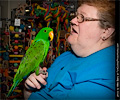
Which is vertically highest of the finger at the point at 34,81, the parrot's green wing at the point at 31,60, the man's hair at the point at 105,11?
the man's hair at the point at 105,11

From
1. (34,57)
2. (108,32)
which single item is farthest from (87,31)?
(34,57)

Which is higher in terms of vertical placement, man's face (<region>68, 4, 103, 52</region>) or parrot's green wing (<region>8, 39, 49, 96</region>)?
man's face (<region>68, 4, 103, 52</region>)

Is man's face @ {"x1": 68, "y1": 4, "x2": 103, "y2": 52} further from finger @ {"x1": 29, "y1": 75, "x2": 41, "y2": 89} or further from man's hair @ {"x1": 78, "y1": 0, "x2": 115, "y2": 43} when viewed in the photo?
finger @ {"x1": 29, "y1": 75, "x2": 41, "y2": 89}

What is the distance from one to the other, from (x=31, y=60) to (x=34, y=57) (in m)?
0.01

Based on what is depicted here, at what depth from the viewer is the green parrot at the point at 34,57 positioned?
33 centimetres

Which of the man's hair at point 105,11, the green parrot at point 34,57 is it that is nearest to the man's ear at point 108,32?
the man's hair at point 105,11

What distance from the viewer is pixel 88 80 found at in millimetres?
276

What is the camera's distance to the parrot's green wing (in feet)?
1.07

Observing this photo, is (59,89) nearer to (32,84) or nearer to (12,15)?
(32,84)

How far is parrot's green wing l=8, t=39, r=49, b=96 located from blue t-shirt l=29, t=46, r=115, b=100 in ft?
0.20

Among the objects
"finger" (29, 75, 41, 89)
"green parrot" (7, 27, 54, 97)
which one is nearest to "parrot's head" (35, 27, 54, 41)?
"green parrot" (7, 27, 54, 97)

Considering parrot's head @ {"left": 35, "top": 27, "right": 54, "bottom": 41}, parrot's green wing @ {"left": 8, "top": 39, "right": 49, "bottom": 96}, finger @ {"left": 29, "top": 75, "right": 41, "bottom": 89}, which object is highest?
parrot's head @ {"left": 35, "top": 27, "right": 54, "bottom": 41}

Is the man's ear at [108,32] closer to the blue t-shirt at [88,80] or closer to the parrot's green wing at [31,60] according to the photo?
the blue t-shirt at [88,80]

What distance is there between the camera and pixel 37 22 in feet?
1.36
